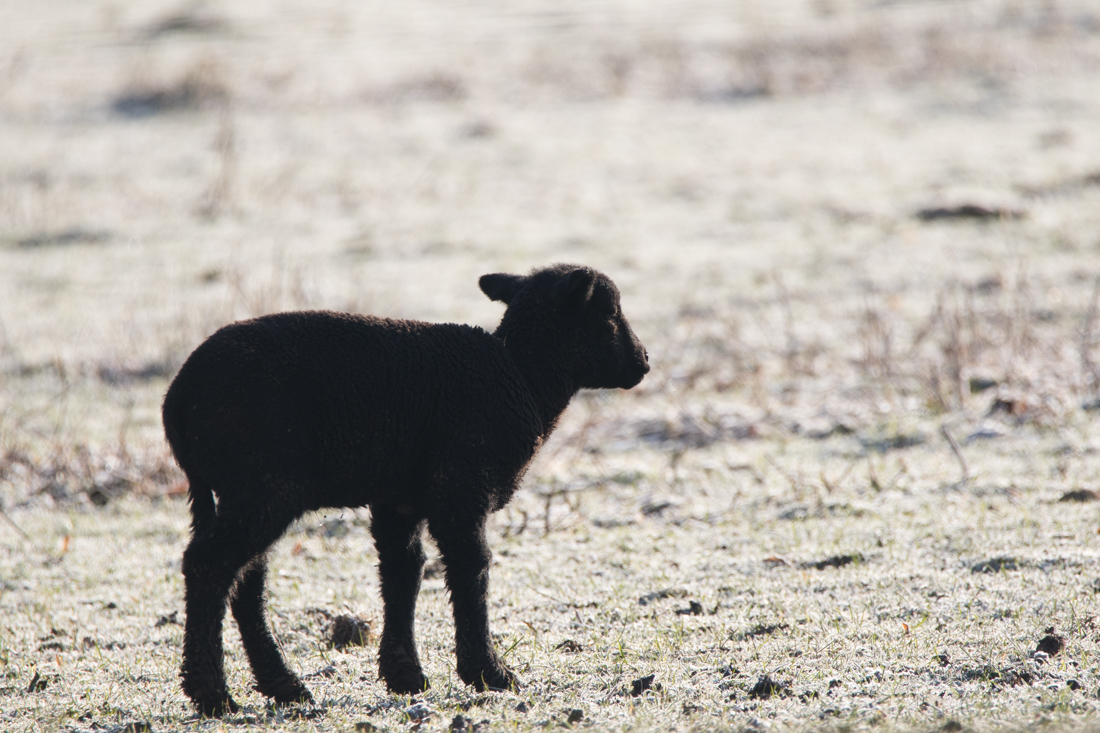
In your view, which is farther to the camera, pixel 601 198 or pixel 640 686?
pixel 601 198

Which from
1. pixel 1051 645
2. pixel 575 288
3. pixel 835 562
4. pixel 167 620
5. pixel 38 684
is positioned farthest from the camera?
pixel 835 562

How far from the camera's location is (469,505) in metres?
4.79

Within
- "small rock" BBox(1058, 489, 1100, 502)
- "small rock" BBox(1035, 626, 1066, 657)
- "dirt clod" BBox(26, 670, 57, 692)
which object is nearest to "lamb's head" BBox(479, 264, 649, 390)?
"small rock" BBox(1035, 626, 1066, 657)

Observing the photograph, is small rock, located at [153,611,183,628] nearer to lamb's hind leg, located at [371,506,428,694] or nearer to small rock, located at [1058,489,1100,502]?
lamb's hind leg, located at [371,506,428,694]

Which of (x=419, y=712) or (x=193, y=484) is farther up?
(x=193, y=484)

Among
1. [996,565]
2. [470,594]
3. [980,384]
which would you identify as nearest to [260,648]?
[470,594]

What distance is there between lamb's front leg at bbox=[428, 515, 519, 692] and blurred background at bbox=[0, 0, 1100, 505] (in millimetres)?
4029

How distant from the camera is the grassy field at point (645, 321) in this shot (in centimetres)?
516

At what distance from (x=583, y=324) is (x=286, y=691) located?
215 centimetres

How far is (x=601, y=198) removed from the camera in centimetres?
1722

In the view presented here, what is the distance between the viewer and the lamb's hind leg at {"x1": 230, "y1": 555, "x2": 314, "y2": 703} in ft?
15.7

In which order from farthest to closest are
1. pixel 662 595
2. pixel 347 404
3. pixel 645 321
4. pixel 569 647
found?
pixel 645 321
pixel 662 595
pixel 569 647
pixel 347 404

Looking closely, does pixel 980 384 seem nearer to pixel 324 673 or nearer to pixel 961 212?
Answer: pixel 961 212

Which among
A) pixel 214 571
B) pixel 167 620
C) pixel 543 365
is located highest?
pixel 543 365
